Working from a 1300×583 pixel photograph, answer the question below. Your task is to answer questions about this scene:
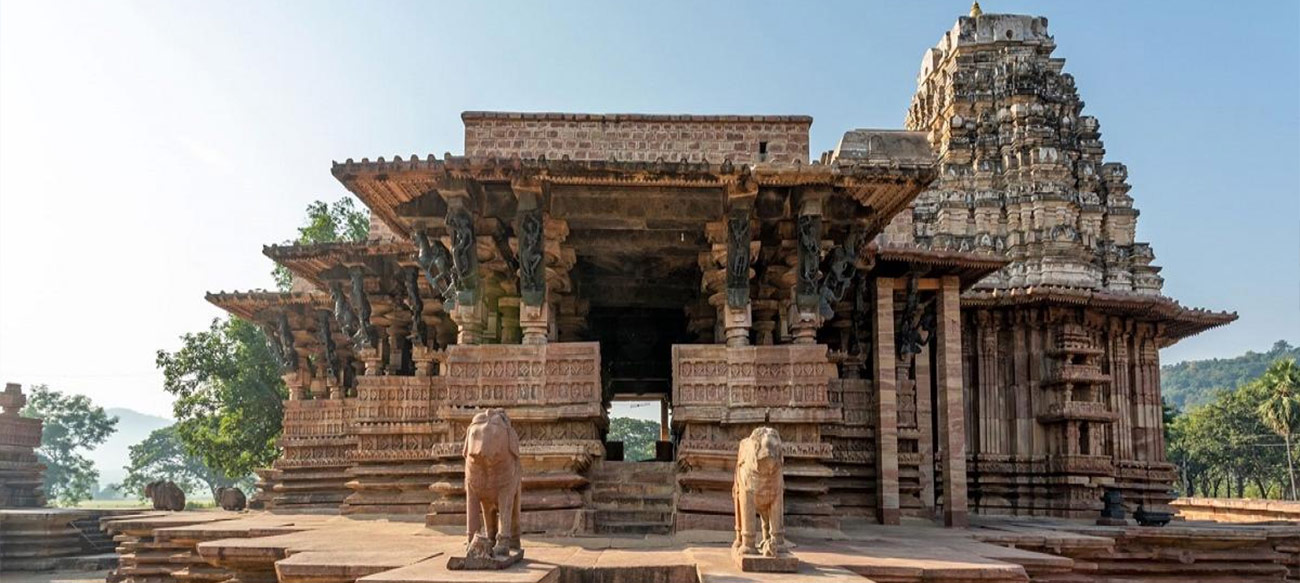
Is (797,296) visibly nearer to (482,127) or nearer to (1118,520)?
(482,127)

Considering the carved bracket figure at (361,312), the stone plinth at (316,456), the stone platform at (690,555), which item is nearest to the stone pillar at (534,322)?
the stone platform at (690,555)

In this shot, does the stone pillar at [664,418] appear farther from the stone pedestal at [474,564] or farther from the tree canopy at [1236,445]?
the tree canopy at [1236,445]

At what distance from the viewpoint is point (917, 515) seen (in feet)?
48.4

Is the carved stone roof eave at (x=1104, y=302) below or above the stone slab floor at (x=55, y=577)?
above

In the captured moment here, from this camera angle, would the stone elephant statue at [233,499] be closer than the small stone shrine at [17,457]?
Yes

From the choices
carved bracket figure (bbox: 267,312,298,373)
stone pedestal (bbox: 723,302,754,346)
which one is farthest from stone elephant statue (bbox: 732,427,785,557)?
carved bracket figure (bbox: 267,312,298,373)

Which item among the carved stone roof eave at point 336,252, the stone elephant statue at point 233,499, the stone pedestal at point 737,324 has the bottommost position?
the stone elephant statue at point 233,499

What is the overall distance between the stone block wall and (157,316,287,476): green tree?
57.7ft

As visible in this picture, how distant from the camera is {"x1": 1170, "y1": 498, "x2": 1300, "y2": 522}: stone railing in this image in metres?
23.0

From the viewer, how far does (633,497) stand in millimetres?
11609

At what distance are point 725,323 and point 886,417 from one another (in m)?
3.93

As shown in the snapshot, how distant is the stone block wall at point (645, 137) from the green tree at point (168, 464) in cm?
6190

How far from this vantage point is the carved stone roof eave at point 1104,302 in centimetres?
1830

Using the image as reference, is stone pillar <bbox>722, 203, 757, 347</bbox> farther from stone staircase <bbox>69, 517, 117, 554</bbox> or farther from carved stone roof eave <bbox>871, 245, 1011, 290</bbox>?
stone staircase <bbox>69, 517, 117, 554</bbox>
